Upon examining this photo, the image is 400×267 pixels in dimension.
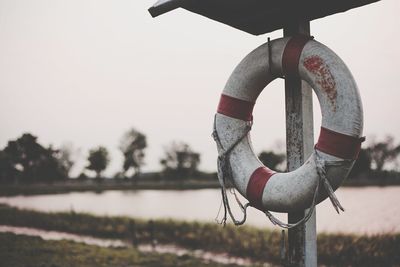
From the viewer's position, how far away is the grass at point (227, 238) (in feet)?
22.5

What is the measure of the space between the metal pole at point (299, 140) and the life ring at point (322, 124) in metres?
0.13

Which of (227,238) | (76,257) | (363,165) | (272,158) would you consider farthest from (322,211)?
(272,158)

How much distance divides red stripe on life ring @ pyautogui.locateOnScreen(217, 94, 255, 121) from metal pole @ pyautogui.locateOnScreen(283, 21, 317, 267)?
0.25 meters

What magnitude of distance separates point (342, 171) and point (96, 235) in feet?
35.6

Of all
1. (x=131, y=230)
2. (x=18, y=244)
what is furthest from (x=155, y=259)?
(x=131, y=230)

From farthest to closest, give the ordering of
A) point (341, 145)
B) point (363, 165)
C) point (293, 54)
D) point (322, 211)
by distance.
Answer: point (363, 165) → point (322, 211) → point (293, 54) → point (341, 145)

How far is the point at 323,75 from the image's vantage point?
6.95 ft

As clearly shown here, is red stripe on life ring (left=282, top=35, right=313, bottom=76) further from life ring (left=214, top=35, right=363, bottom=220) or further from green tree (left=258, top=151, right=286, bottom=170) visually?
green tree (left=258, top=151, right=286, bottom=170)

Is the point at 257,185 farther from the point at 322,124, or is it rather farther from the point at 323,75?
the point at 323,75

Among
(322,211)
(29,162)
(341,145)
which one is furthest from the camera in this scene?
(29,162)

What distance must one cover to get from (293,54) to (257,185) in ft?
2.63

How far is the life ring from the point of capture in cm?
204

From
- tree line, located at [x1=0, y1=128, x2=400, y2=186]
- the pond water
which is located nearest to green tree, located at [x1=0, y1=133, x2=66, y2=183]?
tree line, located at [x1=0, y1=128, x2=400, y2=186]

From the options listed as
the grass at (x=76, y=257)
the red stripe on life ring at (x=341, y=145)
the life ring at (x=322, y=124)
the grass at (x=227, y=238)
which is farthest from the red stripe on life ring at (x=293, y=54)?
the grass at (x=227, y=238)
